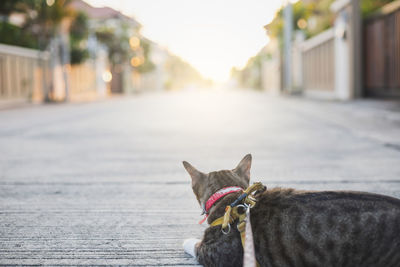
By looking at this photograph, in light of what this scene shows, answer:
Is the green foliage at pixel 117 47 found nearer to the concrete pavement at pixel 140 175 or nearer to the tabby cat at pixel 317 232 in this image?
the concrete pavement at pixel 140 175

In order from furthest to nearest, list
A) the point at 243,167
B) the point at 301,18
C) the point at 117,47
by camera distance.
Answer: the point at 117,47, the point at 301,18, the point at 243,167

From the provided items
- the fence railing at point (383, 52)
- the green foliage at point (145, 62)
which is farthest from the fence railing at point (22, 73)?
the green foliage at point (145, 62)

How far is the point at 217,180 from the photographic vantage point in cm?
224

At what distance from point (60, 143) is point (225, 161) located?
277 centimetres

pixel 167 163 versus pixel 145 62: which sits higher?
pixel 145 62

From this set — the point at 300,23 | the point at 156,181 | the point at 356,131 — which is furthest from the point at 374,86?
the point at 300,23

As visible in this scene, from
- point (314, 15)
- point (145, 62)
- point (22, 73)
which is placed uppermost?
point (145, 62)

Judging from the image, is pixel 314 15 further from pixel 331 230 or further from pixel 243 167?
pixel 331 230

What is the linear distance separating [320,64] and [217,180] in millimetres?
15611

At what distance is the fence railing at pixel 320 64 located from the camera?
15.1m

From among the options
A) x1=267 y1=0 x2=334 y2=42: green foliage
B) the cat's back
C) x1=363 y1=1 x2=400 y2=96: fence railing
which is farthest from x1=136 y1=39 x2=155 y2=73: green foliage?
the cat's back

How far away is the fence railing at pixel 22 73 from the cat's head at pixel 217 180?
16.9 meters

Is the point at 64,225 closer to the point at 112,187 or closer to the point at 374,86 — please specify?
the point at 112,187

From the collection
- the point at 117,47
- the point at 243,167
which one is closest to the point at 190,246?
the point at 243,167
